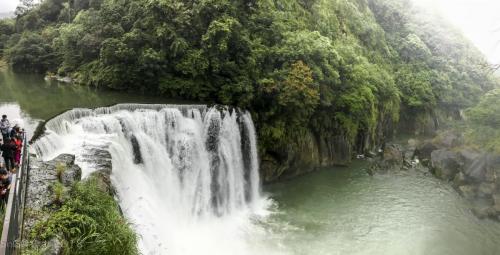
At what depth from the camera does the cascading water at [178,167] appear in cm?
1498

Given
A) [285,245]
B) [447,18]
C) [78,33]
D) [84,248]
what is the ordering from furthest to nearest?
1. [447,18]
2. [78,33]
3. [285,245]
4. [84,248]

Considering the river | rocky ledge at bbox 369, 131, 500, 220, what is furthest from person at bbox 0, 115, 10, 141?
rocky ledge at bbox 369, 131, 500, 220

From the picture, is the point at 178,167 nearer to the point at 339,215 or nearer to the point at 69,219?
the point at 339,215

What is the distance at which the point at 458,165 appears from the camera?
26.8 meters

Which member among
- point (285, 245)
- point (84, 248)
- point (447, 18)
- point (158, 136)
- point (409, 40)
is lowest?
point (285, 245)

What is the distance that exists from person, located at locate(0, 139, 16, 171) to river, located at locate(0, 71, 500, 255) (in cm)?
486

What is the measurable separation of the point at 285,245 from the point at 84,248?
36.3 feet

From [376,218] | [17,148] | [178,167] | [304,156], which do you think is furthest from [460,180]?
[17,148]

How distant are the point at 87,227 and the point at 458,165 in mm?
25249

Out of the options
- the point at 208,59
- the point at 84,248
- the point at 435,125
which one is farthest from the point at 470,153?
the point at 84,248

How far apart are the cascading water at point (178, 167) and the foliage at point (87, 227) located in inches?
124

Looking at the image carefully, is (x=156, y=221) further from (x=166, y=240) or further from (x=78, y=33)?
(x=78, y=33)

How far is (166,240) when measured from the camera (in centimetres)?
1509

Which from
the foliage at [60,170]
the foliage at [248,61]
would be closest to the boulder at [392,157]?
the foliage at [248,61]
